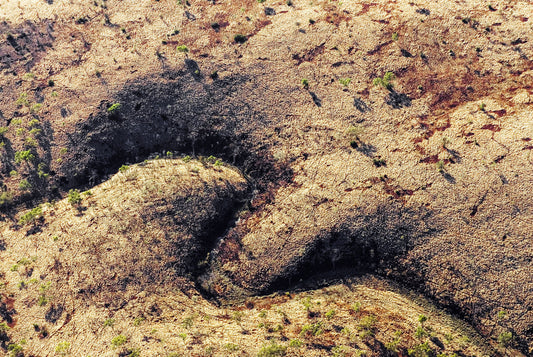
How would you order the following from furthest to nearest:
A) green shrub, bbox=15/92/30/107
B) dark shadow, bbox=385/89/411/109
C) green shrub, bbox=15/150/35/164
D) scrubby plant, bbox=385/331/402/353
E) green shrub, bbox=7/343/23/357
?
1. green shrub, bbox=15/92/30/107
2. dark shadow, bbox=385/89/411/109
3. green shrub, bbox=15/150/35/164
4. green shrub, bbox=7/343/23/357
5. scrubby plant, bbox=385/331/402/353

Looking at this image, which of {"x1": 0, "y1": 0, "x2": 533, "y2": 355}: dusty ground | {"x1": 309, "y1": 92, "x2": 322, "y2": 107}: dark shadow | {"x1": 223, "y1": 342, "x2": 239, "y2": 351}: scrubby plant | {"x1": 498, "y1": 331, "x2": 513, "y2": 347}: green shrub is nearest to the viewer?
{"x1": 223, "y1": 342, "x2": 239, "y2": 351}: scrubby plant

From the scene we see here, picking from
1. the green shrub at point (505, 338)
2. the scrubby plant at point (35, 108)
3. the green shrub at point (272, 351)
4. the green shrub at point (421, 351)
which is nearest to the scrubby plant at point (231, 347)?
the green shrub at point (272, 351)

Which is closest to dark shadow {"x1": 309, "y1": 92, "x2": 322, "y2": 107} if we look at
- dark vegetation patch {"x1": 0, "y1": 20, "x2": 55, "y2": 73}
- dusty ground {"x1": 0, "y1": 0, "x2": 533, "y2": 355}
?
dusty ground {"x1": 0, "y1": 0, "x2": 533, "y2": 355}

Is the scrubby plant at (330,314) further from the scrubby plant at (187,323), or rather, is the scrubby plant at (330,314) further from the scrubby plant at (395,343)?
the scrubby plant at (187,323)

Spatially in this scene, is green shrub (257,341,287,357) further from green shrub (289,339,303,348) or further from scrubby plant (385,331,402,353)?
scrubby plant (385,331,402,353)

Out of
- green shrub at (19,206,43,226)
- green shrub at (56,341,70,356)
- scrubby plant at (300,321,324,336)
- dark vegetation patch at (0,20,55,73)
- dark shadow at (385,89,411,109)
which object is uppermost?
dark vegetation patch at (0,20,55,73)

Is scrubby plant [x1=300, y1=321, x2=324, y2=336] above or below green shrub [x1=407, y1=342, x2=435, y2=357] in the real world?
above

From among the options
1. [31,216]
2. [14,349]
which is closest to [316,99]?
[31,216]
